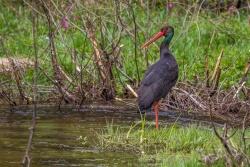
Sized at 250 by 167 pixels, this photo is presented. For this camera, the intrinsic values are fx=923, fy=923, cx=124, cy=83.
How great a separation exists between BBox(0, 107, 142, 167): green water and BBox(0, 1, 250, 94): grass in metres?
0.79

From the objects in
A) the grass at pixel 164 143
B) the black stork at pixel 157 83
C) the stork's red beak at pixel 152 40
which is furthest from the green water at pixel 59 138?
the stork's red beak at pixel 152 40

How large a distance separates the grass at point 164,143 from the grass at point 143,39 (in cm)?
238

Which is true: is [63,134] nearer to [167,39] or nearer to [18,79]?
[18,79]

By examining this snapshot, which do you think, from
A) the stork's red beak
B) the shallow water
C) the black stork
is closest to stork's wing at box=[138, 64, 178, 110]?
the black stork

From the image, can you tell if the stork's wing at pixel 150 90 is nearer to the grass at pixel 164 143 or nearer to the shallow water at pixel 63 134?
the shallow water at pixel 63 134

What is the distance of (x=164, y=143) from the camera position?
898 cm

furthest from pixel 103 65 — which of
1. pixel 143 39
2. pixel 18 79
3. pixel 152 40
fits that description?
pixel 143 39

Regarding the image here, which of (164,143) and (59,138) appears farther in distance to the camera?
(59,138)

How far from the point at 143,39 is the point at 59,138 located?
4.97 metres

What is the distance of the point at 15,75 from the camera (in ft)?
37.0

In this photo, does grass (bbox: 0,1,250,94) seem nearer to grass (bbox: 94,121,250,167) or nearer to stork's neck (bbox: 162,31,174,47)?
stork's neck (bbox: 162,31,174,47)

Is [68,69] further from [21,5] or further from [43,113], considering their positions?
[21,5]

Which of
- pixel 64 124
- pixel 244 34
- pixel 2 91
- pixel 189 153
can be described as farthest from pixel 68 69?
pixel 189 153

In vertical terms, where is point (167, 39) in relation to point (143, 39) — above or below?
below
